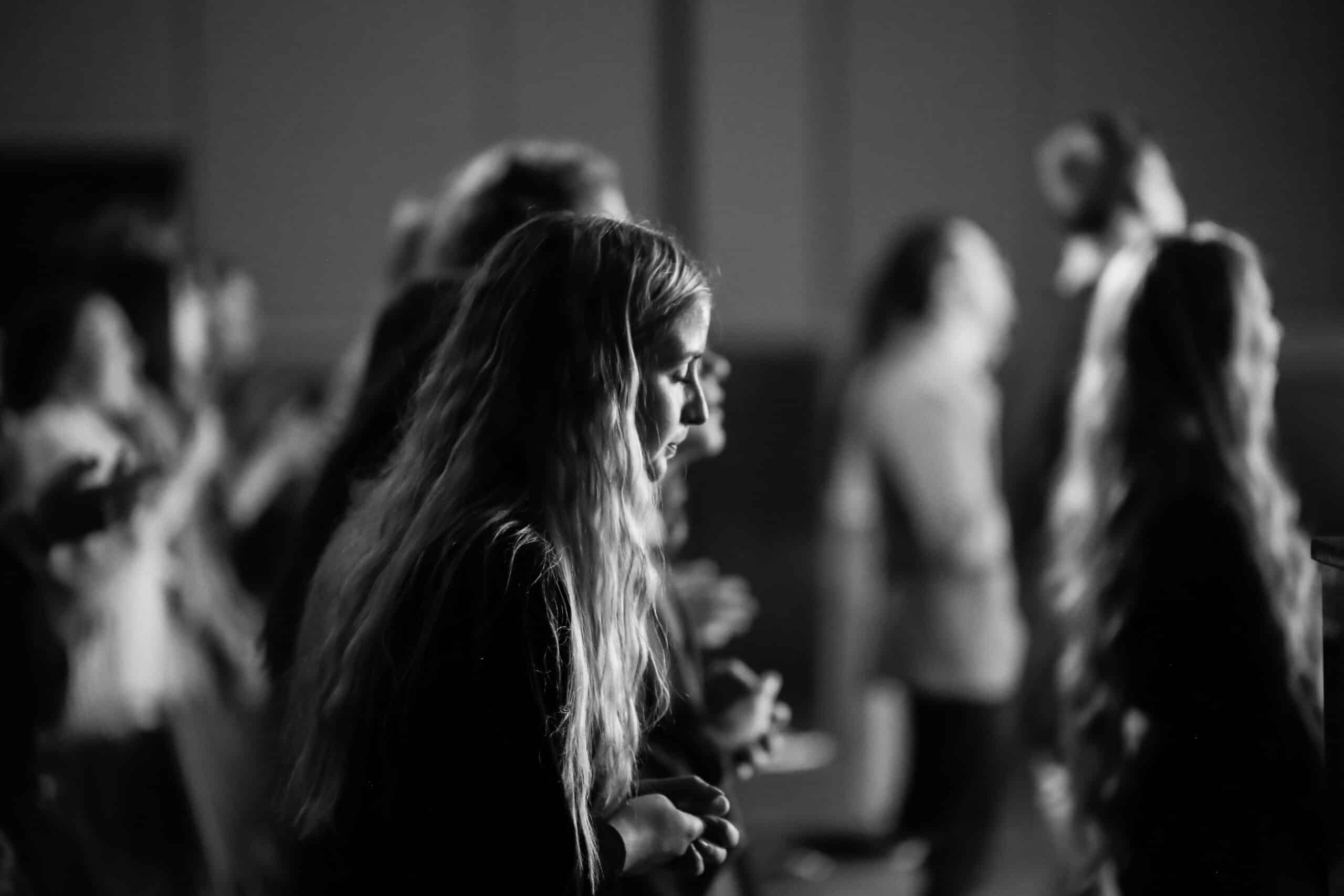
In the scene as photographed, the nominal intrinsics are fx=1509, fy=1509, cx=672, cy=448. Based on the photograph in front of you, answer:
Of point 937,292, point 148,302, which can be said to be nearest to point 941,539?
point 937,292

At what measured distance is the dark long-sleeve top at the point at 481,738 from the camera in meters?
1.21

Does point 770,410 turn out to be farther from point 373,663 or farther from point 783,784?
point 373,663

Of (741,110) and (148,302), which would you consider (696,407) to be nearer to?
(148,302)

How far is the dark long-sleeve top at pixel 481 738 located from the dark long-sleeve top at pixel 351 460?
1.60 feet

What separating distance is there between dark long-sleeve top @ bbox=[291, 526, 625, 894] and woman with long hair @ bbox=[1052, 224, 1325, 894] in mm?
871

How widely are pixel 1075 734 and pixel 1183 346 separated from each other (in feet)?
1.81

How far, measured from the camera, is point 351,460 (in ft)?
5.86

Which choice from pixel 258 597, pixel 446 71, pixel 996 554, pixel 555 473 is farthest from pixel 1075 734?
pixel 446 71

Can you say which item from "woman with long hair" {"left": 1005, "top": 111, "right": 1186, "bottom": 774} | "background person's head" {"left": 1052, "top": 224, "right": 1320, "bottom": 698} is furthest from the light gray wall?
"background person's head" {"left": 1052, "top": 224, "right": 1320, "bottom": 698}

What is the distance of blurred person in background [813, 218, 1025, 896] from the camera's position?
10.7 feet

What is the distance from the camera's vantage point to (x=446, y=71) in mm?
5180

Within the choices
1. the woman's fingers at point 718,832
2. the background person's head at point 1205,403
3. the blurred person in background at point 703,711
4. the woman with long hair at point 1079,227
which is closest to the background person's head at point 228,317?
the woman with long hair at point 1079,227

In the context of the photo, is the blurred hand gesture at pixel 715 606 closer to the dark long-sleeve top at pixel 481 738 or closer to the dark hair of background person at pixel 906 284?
the dark long-sleeve top at pixel 481 738

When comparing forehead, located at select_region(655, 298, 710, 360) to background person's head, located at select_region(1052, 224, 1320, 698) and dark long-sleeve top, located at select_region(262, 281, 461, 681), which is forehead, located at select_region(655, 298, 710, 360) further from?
background person's head, located at select_region(1052, 224, 1320, 698)
